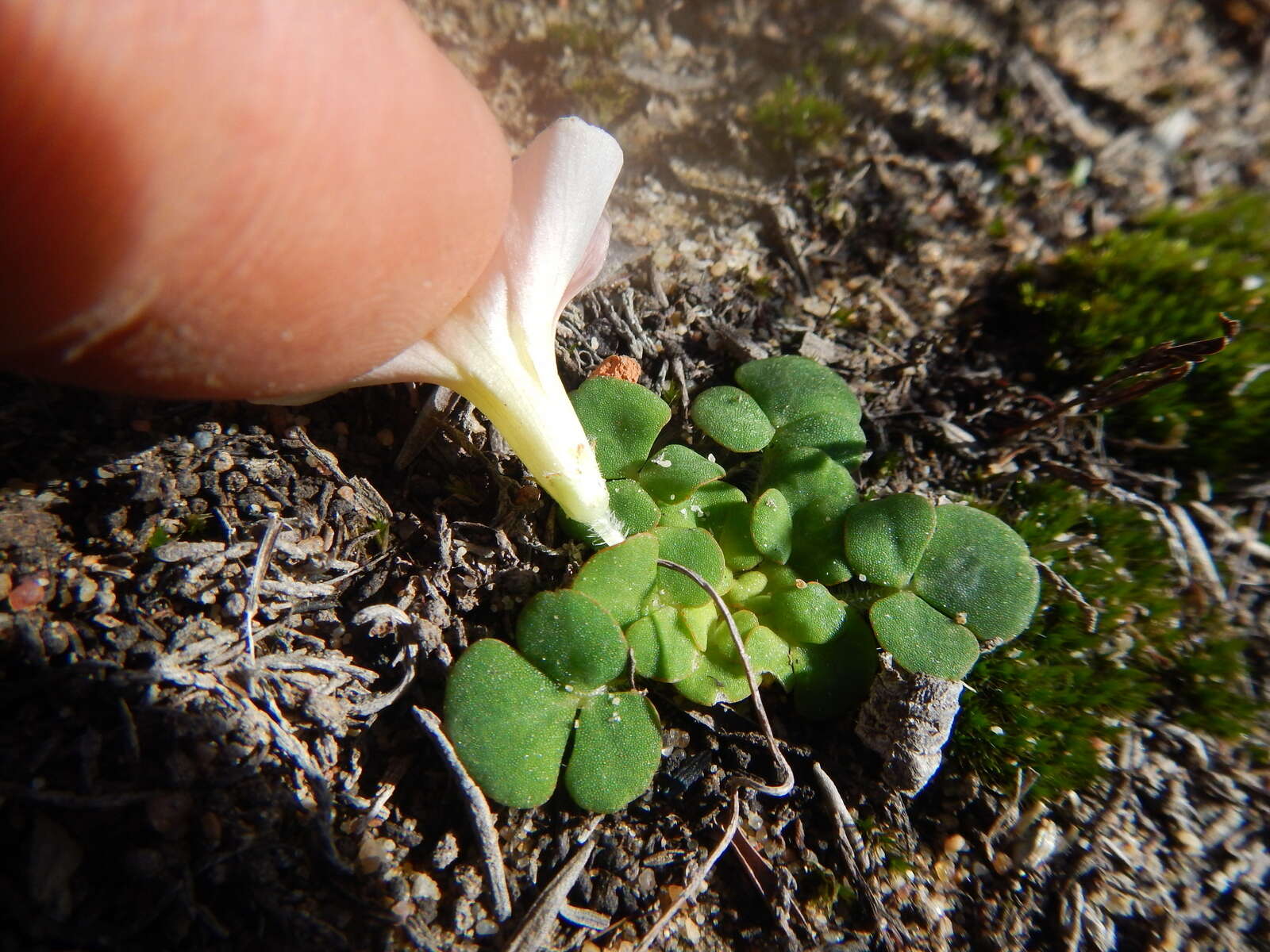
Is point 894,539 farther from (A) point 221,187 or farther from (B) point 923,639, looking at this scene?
(A) point 221,187

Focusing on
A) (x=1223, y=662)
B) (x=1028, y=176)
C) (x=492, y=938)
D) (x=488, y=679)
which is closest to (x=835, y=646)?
(x=488, y=679)

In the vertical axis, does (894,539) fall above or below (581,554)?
above

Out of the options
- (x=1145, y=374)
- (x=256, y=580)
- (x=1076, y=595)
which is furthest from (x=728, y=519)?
(x=1145, y=374)

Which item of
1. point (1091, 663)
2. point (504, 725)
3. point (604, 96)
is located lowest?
point (504, 725)

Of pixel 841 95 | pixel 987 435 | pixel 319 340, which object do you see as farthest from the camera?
pixel 841 95

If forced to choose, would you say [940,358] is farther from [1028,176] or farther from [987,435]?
[1028,176]

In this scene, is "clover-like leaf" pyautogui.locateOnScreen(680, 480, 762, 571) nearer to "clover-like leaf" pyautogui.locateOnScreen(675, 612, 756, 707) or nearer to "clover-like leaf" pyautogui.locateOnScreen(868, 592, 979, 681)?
"clover-like leaf" pyautogui.locateOnScreen(675, 612, 756, 707)
